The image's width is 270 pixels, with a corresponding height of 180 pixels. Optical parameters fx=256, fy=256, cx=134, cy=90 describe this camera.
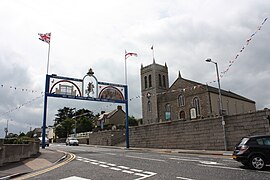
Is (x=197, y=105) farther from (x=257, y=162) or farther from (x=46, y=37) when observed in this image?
(x=257, y=162)

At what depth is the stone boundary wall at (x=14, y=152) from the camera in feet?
40.5

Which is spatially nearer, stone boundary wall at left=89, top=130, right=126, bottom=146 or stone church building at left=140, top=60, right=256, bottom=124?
stone boundary wall at left=89, top=130, right=126, bottom=146

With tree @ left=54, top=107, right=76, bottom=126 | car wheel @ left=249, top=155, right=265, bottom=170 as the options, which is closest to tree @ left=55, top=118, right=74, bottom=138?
tree @ left=54, top=107, right=76, bottom=126

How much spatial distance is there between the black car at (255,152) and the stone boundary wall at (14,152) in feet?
35.4

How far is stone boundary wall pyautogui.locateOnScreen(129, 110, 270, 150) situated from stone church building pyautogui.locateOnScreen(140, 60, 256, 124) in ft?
55.9

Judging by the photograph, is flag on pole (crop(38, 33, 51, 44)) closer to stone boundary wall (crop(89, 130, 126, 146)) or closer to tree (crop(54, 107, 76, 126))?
stone boundary wall (crop(89, 130, 126, 146))

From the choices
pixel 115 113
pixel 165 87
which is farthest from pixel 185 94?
pixel 115 113

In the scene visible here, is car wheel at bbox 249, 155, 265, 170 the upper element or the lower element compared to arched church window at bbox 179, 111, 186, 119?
lower

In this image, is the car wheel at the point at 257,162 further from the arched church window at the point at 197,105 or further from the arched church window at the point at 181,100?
the arched church window at the point at 181,100

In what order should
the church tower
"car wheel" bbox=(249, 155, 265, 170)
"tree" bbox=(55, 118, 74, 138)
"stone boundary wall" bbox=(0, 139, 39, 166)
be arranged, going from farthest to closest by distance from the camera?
"tree" bbox=(55, 118, 74, 138) → the church tower → "stone boundary wall" bbox=(0, 139, 39, 166) → "car wheel" bbox=(249, 155, 265, 170)

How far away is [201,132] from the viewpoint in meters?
26.7

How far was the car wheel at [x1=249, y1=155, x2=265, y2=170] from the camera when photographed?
1042 centimetres

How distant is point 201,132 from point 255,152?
53.2 feet

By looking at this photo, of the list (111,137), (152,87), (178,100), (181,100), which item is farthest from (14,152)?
(152,87)
